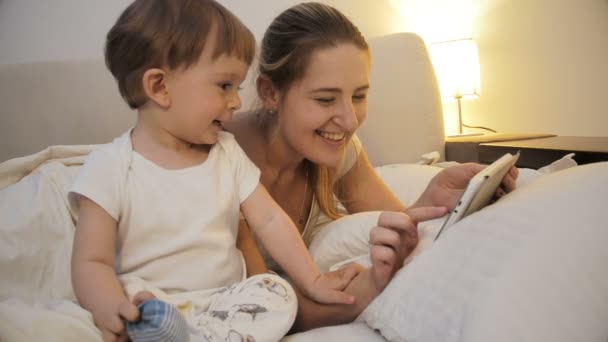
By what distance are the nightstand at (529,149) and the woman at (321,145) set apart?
55cm

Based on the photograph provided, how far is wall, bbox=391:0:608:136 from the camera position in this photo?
2613 millimetres

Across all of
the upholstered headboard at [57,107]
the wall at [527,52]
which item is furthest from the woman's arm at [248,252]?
the wall at [527,52]

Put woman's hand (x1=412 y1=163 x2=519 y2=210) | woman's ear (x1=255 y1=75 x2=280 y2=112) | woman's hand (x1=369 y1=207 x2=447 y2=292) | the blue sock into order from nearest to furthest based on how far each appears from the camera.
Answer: the blue sock, woman's hand (x1=369 y1=207 x2=447 y2=292), woman's hand (x1=412 y1=163 x2=519 y2=210), woman's ear (x1=255 y1=75 x2=280 y2=112)

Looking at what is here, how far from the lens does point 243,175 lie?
0.94 m

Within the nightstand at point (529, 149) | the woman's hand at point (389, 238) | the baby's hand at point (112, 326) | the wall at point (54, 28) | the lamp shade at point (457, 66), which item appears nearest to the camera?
the baby's hand at point (112, 326)

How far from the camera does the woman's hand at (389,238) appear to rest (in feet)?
2.58

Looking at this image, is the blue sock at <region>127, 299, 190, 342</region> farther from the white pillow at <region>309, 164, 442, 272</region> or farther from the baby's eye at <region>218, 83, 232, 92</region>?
the white pillow at <region>309, 164, 442, 272</region>

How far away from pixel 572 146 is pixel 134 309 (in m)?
1.44

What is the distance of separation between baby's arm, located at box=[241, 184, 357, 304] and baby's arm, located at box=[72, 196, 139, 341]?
0.81ft

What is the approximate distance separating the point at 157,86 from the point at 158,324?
0.49 meters

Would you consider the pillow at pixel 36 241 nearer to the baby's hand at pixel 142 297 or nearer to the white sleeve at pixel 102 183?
the white sleeve at pixel 102 183

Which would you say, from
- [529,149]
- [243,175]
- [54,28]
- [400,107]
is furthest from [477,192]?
[54,28]

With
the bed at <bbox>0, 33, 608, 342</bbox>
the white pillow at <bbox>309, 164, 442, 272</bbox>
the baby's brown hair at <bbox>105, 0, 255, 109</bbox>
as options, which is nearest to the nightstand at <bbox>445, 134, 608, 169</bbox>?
the bed at <bbox>0, 33, 608, 342</bbox>

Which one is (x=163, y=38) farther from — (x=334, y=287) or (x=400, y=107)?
(x=400, y=107)
